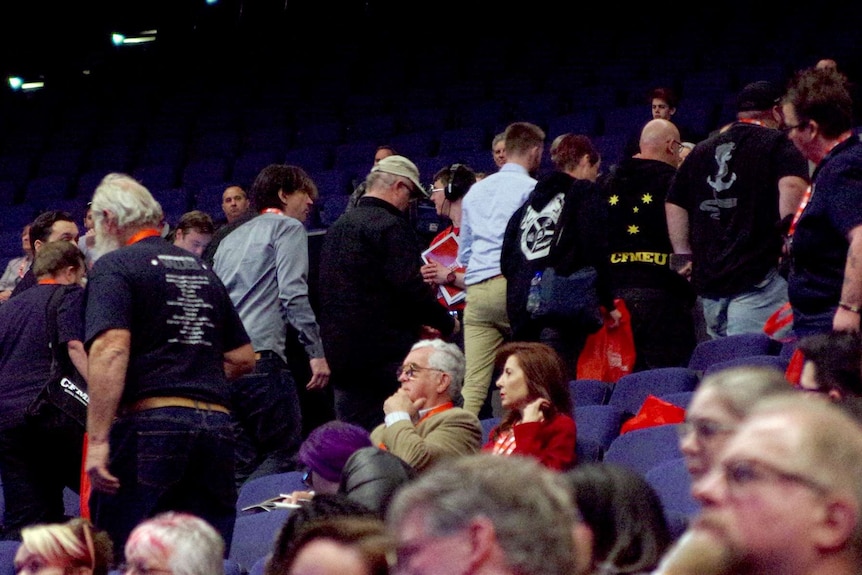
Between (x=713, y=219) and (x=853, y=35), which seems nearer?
(x=713, y=219)

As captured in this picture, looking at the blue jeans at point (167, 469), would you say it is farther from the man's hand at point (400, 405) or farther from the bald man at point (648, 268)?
the bald man at point (648, 268)

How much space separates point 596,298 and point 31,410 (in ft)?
6.66

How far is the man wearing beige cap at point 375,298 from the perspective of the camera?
485 cm

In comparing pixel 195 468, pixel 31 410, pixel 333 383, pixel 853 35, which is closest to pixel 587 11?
pixel 853 35

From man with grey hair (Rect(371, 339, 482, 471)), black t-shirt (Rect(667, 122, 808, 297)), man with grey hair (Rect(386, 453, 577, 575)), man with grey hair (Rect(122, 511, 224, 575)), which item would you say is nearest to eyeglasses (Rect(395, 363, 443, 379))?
man with grey hair (Rect(371, 339, 482, 471))

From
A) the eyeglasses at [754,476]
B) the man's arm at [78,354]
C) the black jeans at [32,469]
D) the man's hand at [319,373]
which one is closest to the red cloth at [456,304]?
the man's hand at [319,373]

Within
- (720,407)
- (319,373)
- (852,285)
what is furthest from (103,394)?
(720,407)

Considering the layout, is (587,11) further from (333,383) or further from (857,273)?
(857,273)

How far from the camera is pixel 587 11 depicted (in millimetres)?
12047

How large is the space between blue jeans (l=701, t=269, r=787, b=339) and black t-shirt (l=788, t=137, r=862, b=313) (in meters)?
1.20

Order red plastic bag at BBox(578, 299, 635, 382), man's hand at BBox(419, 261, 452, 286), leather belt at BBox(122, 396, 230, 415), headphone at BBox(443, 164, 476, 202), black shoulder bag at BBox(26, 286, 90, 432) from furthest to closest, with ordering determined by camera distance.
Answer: headphone at BBox(443, 164, 476, 202) → man's hand at BBox(419, 261, 452, 286) → red plastic bag at BBox(578, 299, 635, 382) → black shoulder bag at BBox(26, 286, 90, 432) → leather belt at BBox(122, 396, 230, 415)

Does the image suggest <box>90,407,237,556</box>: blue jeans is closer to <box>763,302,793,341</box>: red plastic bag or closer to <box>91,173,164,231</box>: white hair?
<box>91,173,164,231</box>: white hair

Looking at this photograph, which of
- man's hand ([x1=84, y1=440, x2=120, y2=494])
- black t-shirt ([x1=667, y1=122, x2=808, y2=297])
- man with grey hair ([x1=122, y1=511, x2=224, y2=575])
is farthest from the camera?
black t-shirt ([x1=667, y1=122, x2=808, y2=297])

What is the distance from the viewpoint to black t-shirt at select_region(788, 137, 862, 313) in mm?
3316
